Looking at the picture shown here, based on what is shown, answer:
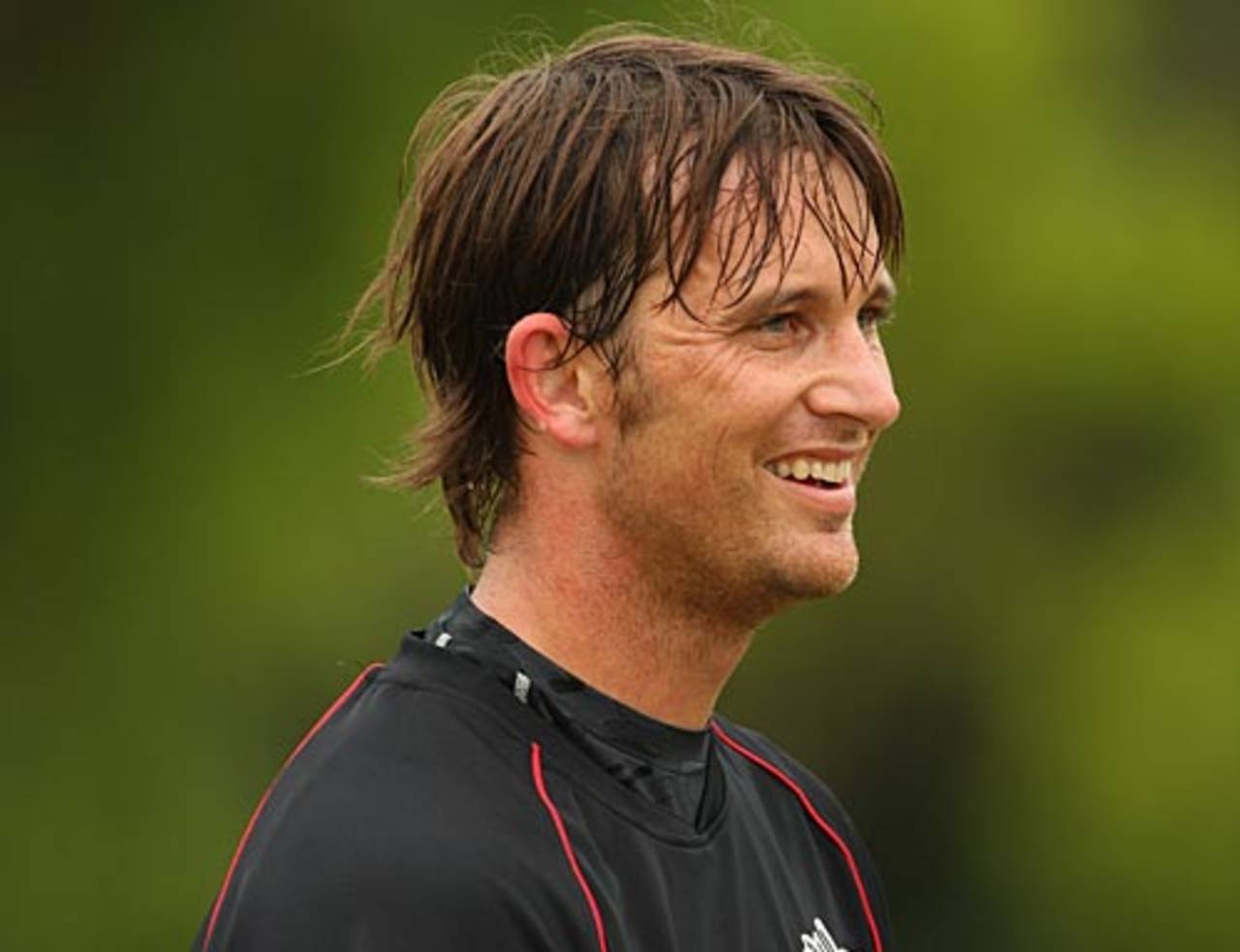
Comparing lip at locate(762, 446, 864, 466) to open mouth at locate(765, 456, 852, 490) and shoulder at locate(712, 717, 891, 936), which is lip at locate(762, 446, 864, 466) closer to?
open mouth at locate(765, 456, 852, 490)

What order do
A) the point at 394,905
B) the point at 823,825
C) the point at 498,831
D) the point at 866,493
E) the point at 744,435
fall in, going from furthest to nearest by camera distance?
the point at 866,493, the point at 823,825, the point at 744,435, the point at 498,831, the point at 394,905

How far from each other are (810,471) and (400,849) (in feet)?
2.00

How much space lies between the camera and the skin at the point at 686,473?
311cm

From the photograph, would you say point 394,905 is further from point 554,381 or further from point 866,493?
point 866,493

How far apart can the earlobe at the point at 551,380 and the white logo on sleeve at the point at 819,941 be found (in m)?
0.63

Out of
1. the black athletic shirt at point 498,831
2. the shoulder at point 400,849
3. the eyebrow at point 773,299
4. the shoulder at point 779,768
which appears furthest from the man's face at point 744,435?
the shoulder at point 779,768

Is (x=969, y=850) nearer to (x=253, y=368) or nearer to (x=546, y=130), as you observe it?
(x=253, y=368)

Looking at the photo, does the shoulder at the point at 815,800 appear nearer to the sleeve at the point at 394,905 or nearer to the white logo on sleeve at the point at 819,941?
the white logo on sleeve at the point at 819,941

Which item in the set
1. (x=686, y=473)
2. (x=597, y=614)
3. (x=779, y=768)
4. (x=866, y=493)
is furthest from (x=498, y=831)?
(x=866, y=493)

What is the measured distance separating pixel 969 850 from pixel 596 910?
304 inches

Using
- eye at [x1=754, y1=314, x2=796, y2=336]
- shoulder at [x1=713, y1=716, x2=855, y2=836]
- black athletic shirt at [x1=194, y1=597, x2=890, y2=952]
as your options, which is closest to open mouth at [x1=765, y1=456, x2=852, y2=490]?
eye at [x1=754, y1=314, x2=796, y2=336]

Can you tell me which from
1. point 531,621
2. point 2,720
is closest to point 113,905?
point 2,720

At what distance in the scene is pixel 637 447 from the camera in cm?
313

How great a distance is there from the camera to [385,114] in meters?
10.1
